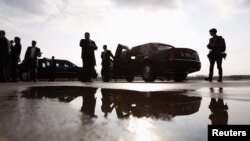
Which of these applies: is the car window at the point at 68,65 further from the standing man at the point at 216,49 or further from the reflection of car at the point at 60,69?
the standing man at the point at 216,49

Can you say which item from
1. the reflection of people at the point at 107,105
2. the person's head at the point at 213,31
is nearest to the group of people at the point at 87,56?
the person's head at the point at 213,31

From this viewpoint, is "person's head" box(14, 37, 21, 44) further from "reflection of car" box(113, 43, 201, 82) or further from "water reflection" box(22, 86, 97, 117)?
"water reflection" box(22, 86, 97, 117)

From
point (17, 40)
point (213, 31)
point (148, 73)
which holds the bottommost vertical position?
point (148, 73)

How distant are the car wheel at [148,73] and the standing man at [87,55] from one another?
2.32 metres

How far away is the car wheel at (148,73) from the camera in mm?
12227

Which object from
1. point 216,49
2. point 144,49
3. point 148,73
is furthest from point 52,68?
point 216,49

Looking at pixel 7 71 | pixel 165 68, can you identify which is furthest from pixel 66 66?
pixel 165 68

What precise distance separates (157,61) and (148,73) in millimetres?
682

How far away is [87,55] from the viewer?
11625 mm

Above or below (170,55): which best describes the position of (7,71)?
below

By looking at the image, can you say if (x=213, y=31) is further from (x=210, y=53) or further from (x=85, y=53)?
(x=85, y=53)

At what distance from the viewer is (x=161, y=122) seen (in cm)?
216

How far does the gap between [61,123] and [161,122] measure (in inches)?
28.4

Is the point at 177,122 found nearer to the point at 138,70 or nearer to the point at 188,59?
the point at 188,59
